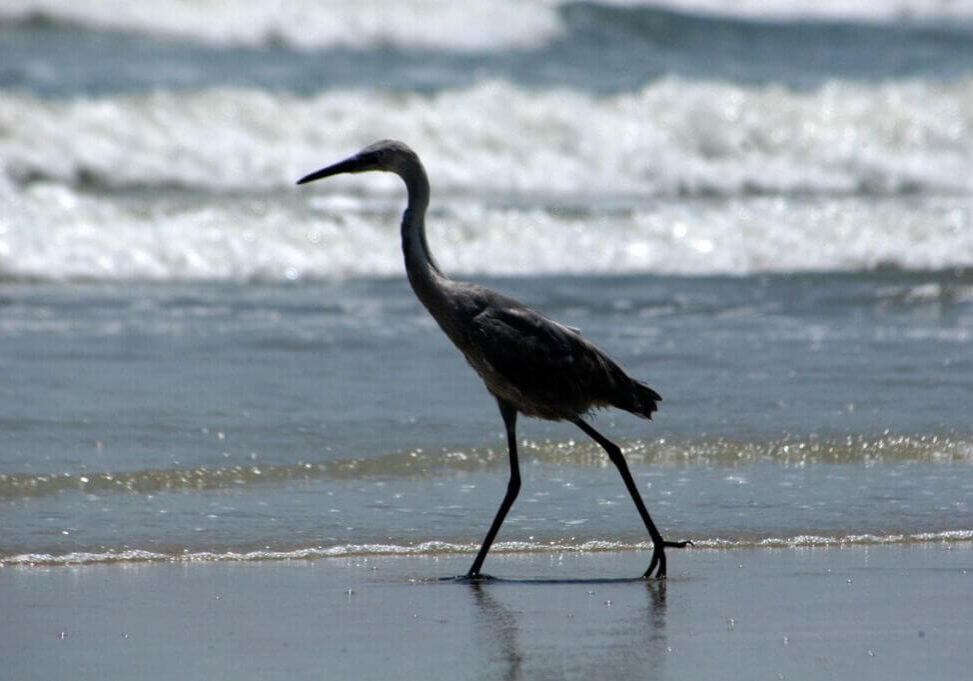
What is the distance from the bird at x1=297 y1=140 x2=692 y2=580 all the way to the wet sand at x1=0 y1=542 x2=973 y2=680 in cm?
29

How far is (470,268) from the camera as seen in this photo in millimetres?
13656

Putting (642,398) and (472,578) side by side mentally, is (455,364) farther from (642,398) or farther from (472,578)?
(472,578)

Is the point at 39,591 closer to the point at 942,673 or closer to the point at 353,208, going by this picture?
the point at 942,673

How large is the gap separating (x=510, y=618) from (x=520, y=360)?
104cm

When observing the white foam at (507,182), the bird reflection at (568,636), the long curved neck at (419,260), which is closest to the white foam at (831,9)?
the white foam at (507,182)

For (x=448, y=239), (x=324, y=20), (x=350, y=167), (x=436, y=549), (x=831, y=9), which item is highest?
(x=831, y=9)

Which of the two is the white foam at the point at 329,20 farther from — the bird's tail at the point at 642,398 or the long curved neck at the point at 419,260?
the bird's tail at the point at 642,398

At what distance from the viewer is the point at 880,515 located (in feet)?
20.5

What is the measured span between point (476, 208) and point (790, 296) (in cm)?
404

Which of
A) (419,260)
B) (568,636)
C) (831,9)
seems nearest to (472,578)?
(568,636)

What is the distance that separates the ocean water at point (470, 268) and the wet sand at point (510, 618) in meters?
0.27

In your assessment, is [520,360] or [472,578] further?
[520,360]

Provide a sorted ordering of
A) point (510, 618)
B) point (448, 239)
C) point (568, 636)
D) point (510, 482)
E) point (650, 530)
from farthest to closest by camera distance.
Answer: point (448, 239) → point (510, 482) → point (650, 530) → point (510, 618) → point (568, 636)

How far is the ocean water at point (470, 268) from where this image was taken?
21.2 ft
